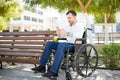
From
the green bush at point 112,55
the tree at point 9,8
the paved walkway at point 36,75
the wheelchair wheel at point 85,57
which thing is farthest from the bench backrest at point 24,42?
the tree at point 9,8

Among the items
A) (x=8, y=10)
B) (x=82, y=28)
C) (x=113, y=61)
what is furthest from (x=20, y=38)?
(x=8, y=10)

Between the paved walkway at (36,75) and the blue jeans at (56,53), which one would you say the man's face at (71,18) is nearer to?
the blue jeans at (56,53)

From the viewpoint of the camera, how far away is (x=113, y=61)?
7.25m

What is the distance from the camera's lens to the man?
4992 mm

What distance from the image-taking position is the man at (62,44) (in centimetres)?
499

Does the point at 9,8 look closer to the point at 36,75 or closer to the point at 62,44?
the point at 36,75

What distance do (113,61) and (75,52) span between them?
7.81ft

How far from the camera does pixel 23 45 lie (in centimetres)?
685

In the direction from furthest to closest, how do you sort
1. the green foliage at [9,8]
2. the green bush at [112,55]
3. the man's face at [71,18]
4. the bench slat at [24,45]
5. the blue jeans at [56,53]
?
the green foliage at [9,8] < the green bush at [112,55] < the bench slat at [24,45] < the man's face at [71,18] < the blue jeans at [56,53]

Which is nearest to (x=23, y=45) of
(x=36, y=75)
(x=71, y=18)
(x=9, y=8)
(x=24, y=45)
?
(x=24, y=45)

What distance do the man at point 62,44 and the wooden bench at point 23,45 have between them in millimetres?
821

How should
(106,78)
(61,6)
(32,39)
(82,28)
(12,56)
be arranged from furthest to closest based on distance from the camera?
(61,6) → (12,56) → (32,39) → (106,78) → (82,28)

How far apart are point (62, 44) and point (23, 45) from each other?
1941 millimetres

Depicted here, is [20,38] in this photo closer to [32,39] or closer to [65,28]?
[32,39]
